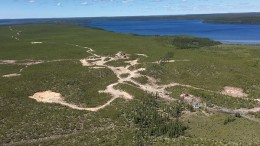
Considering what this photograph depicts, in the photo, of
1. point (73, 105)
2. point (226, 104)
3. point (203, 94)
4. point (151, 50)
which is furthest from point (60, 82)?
point (151, 50)

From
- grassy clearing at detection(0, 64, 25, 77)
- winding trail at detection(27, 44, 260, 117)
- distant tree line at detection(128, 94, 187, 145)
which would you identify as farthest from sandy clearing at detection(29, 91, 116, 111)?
grassy clearing at detection(0, 64, 25, 77)

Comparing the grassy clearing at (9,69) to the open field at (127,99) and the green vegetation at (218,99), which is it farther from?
the green vegetation at (218,99)

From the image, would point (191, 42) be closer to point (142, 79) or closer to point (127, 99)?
point (142, 79)

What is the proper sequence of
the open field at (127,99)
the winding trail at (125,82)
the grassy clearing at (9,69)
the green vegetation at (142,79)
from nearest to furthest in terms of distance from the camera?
the open field at (127,99)
the winding trail at (125,82)
the green vegetation at (142,79)
the grassy clearing at (9,69)

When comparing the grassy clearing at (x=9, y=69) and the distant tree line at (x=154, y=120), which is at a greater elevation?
the grassy clearing at (x=9, y=69)

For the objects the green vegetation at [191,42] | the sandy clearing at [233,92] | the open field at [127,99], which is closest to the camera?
the open field at [127,99]

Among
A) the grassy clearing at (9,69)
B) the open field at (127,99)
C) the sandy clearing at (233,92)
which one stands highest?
the grassy clearing at (9,69)

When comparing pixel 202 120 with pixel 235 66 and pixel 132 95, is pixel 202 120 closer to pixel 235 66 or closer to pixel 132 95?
pixel 132 95

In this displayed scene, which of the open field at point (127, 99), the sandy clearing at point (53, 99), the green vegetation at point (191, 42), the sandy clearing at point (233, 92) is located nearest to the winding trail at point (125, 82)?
the sandy clearing at point (53, 99)
